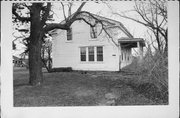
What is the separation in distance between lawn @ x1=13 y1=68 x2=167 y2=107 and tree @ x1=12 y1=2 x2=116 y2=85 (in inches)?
6.6

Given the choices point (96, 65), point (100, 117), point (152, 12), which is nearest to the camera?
point (100, 117)

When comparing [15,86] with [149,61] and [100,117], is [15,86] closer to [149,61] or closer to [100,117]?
[100,117]

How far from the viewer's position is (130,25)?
13.4 feet

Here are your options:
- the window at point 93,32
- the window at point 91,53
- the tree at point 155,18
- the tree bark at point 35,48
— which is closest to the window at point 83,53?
the window at point 91,53

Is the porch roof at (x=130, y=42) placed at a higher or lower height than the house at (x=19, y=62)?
higher

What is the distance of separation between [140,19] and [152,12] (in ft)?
0.85

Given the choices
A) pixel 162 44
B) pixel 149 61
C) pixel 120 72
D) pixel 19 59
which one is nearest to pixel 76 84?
pixel 120 72

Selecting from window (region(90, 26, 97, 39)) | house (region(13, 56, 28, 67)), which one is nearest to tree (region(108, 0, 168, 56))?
window (region(90, 26, 97, 39))

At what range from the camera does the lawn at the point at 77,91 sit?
385 cm

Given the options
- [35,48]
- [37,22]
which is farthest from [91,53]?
[37,22]

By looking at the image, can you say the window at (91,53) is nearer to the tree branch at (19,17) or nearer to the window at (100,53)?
the window at (100,53)

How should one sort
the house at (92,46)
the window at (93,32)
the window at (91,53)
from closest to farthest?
1. the house at (92,46)
2. the window at (93,32)
3. the window at (91,53)

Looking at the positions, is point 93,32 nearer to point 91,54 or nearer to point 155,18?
point 91,54

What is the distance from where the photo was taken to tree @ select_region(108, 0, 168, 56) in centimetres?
378
